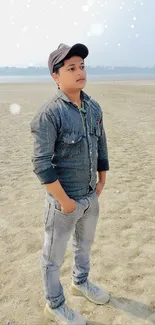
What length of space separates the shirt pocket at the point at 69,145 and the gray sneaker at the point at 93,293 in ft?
5.97

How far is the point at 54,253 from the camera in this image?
3.19m

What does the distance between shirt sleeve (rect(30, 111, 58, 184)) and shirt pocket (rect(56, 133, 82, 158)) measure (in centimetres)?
12

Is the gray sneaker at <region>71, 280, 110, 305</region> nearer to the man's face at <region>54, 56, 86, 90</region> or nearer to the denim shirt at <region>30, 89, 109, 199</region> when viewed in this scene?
the denim shirt at <region>30, 89, 109, 199</region>

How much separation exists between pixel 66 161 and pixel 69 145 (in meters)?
0.16

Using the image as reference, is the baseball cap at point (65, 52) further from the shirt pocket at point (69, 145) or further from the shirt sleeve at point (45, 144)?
the shirt pocket at point (69, 145)

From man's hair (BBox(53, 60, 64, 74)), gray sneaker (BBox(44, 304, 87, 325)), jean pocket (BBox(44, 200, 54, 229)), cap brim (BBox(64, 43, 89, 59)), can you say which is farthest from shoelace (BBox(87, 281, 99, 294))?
cap brim (BBox(64, 43, 89, 59))

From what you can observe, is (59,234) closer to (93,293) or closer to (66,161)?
(66,161)

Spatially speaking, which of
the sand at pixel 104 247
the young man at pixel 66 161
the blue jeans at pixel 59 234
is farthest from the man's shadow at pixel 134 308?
the blue jeans at pixel 59 234

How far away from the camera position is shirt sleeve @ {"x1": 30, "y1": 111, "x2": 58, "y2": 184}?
2.71 m

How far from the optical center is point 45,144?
2725mm

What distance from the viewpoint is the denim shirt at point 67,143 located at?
274 cm

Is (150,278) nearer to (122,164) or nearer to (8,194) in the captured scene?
(8,194)

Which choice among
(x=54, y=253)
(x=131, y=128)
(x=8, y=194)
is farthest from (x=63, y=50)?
(x=131, y=128)

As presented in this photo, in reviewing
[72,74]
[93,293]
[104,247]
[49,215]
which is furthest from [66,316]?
[72,74]
